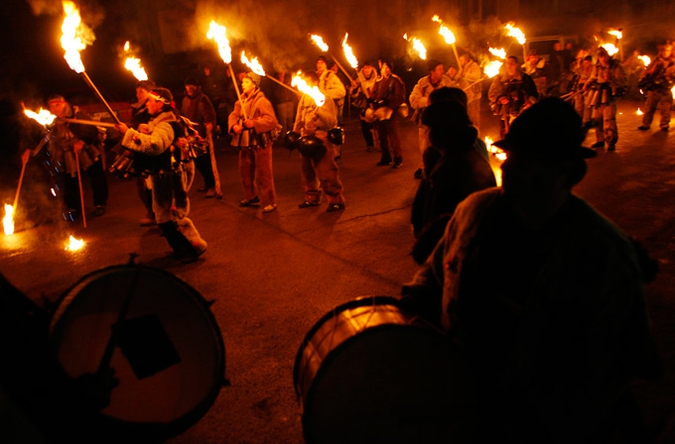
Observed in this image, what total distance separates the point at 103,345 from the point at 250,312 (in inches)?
106

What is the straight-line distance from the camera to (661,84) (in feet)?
37.4

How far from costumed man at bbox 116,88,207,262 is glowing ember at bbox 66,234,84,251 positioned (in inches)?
78.9

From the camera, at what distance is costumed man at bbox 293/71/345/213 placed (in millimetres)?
7809

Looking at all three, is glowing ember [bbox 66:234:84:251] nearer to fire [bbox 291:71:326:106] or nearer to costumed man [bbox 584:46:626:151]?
fire [bbox 291:71:326:106]

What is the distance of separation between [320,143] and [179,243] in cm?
255

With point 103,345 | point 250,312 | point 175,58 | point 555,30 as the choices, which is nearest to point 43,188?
point 250,312

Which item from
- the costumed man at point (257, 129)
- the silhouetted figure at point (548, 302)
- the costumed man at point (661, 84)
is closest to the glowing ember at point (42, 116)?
the costumed man at point (257, 129)

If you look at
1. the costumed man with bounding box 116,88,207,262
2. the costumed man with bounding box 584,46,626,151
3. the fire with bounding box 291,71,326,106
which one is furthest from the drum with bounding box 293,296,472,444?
the costumed man with bounding box 584,46,626,151

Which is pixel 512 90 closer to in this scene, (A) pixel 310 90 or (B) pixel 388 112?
(B) pixel 388 112

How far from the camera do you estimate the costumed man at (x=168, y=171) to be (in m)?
5.94

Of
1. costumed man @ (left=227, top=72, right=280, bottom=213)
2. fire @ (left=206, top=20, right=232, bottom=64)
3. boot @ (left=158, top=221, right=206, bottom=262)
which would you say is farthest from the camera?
costumed man @ (left=227, top=72, right=280, bottom=213)

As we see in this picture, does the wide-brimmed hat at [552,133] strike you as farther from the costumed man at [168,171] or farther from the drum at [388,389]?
the costumed man at [168,171]

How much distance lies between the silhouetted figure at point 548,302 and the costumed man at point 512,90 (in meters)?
9.29

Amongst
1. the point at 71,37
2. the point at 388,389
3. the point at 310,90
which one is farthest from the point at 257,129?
the point at 388,389
